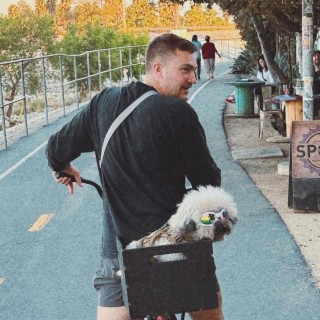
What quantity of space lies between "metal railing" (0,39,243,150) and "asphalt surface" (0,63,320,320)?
4977 mm

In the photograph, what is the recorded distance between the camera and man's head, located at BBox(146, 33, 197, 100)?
274cm

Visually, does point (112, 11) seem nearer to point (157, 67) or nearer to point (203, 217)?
point (157, 67)

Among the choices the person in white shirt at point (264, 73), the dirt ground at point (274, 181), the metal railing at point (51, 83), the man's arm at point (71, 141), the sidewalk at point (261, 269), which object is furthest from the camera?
the person in white shirt at point (264, 73)

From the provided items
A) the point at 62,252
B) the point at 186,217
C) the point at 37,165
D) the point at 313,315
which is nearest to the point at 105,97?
the point at 186,217

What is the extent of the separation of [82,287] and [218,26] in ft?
231

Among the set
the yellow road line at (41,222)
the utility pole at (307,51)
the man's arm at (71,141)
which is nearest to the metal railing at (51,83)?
the yellow road line at (41,222)

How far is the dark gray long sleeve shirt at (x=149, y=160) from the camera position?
2689mm

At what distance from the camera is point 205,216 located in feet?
8.14

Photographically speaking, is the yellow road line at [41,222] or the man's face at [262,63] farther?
the man's face at [262,63]

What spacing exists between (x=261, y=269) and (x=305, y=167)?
246cm

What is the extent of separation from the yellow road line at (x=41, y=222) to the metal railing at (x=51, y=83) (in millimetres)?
5463

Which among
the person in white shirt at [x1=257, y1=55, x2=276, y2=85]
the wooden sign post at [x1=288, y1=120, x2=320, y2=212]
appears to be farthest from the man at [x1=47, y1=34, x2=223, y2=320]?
the person in white shirt at [x1=257, y1=55, x2=276, y2=85]

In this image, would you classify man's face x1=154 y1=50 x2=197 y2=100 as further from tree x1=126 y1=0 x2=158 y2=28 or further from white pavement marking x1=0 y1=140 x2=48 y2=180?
tree x1=126 y1=0 x2=158 y2=28

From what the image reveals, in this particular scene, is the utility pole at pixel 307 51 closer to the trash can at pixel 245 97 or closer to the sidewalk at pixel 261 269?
the sidewalk at pixel 261 269
